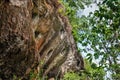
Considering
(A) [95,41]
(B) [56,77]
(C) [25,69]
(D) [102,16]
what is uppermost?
(D) [102,16]

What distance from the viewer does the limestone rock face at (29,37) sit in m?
11.0

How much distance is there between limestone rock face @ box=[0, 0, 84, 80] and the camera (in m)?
11.0

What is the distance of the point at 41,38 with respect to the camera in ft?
50.4

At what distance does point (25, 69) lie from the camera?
12922mm

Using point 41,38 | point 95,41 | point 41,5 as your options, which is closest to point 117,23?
point 95,41

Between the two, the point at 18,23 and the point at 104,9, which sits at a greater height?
the point at 104,9

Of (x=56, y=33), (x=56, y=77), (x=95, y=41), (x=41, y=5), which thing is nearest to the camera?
(x=95, y=41)

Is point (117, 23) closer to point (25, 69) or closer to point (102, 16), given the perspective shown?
→ point (102, 16)

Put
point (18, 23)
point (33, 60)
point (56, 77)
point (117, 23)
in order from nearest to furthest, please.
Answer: point (117, 23)
point (18, 23)
point (33, 60)
point (56, 77)

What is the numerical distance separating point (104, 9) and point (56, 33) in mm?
8667

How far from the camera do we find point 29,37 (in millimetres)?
12000

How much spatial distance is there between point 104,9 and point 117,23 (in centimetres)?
49

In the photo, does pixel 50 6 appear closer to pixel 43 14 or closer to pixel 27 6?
pixel 43 14

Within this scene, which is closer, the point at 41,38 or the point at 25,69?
the point at 25,69
